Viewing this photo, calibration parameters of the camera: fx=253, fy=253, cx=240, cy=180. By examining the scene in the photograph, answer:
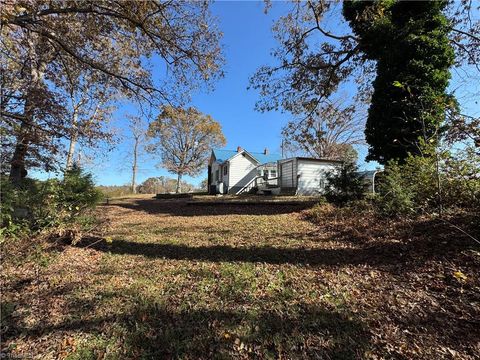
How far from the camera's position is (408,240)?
4691mm

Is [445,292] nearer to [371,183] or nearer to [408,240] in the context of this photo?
[408,240]

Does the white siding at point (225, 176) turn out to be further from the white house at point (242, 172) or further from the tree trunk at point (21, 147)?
the tree trunk at point (21, 147)

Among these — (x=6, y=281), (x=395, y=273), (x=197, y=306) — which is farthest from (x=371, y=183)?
(x=6, y=281)

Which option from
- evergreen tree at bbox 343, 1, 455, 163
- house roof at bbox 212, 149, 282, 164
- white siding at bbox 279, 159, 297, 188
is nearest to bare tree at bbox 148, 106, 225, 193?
house roof at bbox 212, 149, 282, 164

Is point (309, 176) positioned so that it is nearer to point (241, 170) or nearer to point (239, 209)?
point (241, 170)

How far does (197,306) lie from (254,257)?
5.81ft

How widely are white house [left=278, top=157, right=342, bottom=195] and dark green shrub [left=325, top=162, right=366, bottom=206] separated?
9342 mm

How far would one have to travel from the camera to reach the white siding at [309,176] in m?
18.1

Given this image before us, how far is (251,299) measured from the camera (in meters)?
3.21

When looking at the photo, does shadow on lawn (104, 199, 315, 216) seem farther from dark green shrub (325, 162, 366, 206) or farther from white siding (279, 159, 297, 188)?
white siding (279, 159, 297, 188)

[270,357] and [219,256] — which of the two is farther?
[219,256]

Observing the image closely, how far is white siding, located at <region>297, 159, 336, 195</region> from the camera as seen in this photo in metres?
18.1

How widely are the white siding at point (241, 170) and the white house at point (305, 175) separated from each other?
5.61 meters

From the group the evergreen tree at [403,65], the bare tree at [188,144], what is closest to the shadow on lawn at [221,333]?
the evergreen tree at [403,65]
